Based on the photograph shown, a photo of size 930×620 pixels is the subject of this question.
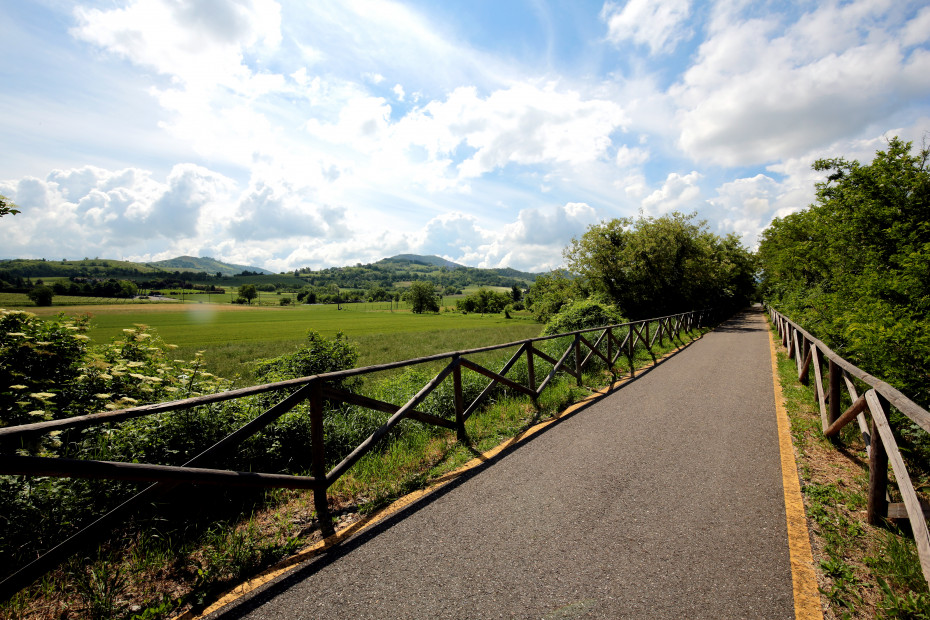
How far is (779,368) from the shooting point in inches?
402

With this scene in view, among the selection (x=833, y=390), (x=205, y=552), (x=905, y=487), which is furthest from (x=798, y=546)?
(x=205, y=552)

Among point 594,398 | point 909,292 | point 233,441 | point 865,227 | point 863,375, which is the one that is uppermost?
point 865,227

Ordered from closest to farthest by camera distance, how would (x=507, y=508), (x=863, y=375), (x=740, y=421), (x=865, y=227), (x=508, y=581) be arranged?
(x=508, y=581)
(x=507, y=508)
(x=863, y=375)
(x=740, y=421)
(x=865, y=227)

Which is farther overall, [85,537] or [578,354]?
[578,354]

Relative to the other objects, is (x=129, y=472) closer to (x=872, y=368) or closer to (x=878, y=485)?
(x=878, y=485)

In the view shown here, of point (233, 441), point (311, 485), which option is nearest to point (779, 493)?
point (311, 485)

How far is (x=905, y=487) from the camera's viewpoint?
271cm

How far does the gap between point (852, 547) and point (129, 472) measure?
495 cm

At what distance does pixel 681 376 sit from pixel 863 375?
560 cm

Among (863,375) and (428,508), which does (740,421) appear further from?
(428,508)

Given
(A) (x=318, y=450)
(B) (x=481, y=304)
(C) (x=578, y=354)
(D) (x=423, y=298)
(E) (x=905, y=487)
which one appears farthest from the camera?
(D) (x=423, y=298)

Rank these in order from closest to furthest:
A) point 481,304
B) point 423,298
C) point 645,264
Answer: point 645,264 → point 481,304 → point 423,298

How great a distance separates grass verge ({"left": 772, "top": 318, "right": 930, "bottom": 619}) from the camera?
2.36m

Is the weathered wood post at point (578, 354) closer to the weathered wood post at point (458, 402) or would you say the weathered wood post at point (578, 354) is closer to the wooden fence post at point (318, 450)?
the weathered wood post at point (458, 402)
